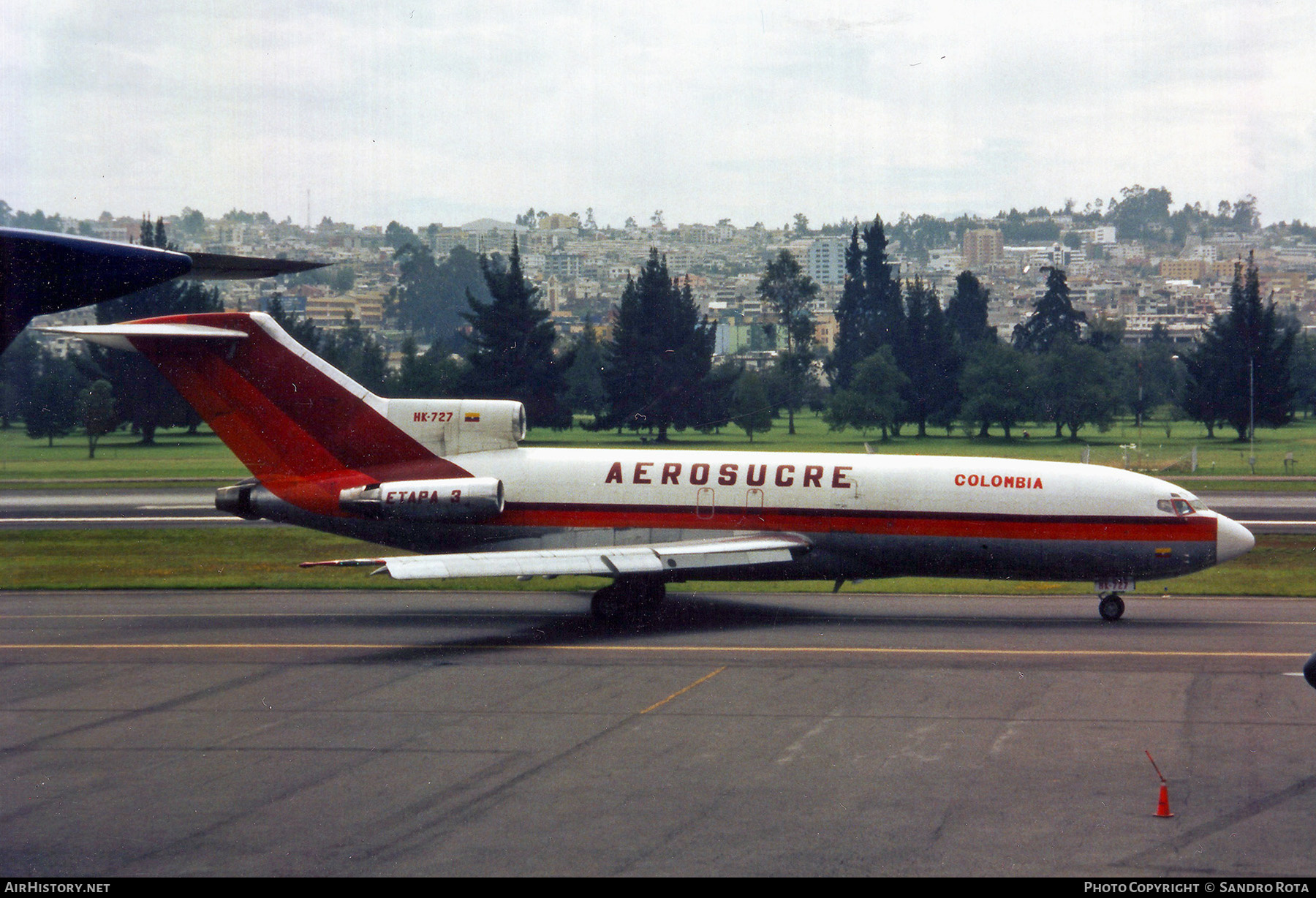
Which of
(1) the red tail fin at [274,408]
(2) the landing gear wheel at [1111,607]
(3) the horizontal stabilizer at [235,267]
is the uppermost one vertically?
(3) the horizontal stabilizer at [235,267]

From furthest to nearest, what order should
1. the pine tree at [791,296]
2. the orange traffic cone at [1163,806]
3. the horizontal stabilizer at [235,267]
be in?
the pine tree at [791,296] → the orange traffic cone at [1163,806] → the horizontal stabilizer at [235,267]

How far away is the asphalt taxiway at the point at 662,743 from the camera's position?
13297 millimetres

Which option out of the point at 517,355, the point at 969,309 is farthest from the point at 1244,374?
the point at 517,355

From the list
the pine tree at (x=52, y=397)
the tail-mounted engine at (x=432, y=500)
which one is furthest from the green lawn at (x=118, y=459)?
the tail-mounted engine at (x=432, y=500)

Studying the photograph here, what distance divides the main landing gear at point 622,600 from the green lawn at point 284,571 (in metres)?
5.48

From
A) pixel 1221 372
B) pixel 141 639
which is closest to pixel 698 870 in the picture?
pixel 141 639

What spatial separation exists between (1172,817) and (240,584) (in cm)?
2640

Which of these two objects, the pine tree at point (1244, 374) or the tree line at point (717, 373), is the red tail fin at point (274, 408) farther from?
the pine tree at point (1244, 374)

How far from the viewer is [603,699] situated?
20.5 m

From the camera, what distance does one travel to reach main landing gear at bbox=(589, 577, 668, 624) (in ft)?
89.2

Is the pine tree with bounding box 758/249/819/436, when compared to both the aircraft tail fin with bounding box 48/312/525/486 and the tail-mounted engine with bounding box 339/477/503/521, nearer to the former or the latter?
the aircraft tail fin with bounding box 48/312/525/486

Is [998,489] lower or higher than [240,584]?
higher

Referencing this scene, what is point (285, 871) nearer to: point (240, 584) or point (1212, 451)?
point (240, 584)

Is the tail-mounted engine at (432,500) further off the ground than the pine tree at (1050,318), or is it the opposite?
the pine tree at (1050,318)
